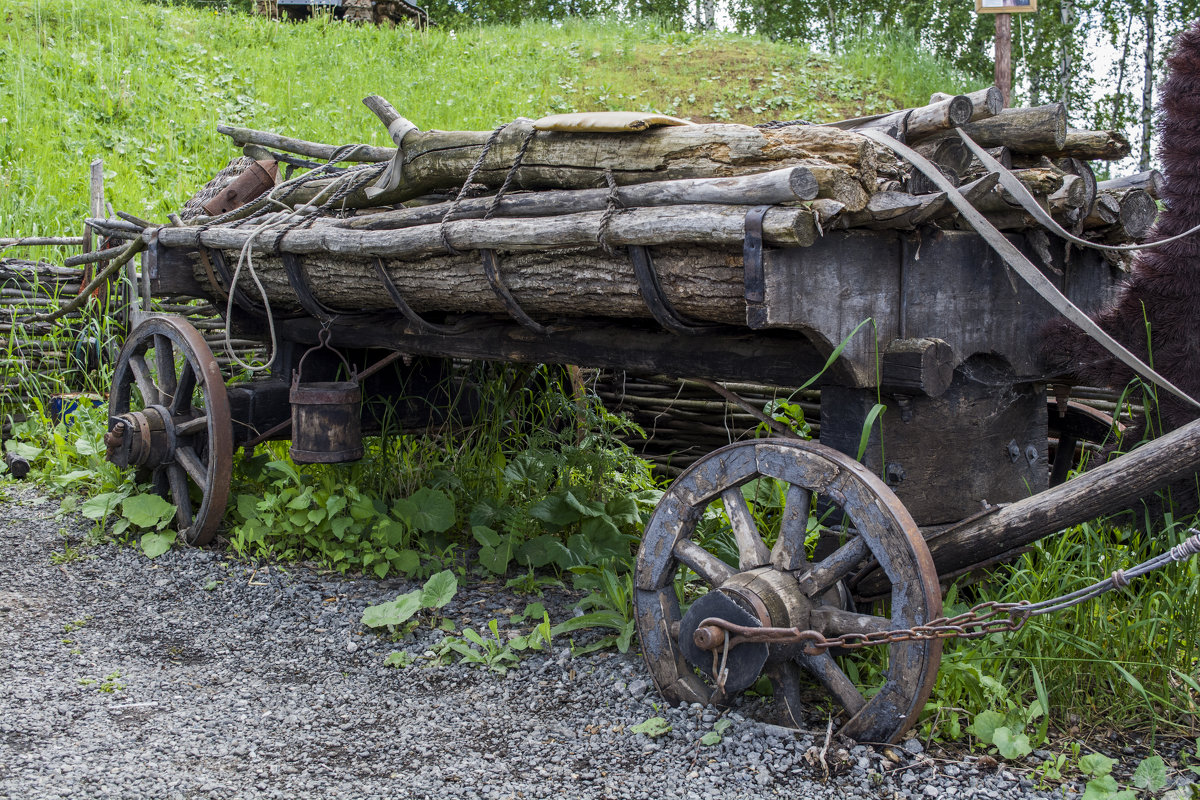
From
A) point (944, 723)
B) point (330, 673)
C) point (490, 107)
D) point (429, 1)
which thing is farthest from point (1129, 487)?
point (429, 1)

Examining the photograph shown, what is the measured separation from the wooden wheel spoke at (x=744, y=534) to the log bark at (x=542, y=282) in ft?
1.46

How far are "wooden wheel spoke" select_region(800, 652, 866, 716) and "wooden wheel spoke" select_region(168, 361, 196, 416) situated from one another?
294 centimetres

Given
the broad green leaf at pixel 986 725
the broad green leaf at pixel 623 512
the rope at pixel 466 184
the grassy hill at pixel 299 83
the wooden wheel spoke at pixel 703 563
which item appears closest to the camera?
the broad green leaf at pixel 986 725

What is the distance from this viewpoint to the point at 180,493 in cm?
423

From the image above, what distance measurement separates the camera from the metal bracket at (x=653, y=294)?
7.95ft

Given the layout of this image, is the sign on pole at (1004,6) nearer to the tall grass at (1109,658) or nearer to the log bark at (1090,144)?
the log bark at (1090,144)

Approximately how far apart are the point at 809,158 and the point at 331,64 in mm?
14742

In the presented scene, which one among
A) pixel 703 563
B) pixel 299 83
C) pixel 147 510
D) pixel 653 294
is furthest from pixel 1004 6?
pixel 299 83

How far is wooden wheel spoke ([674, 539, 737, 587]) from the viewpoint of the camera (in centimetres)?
246

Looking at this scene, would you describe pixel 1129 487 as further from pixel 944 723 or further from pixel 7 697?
pixel 7 697

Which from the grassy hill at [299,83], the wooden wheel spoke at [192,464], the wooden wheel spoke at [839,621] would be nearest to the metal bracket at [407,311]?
the wooden wheel spoke at [192,464]

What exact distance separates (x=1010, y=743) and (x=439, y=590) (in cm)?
183

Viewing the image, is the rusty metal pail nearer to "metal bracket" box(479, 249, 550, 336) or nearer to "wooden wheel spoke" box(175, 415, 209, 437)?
"wooden wheel spoke" box(175, 415, 209, 437)

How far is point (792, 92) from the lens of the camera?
14281 millimetres
